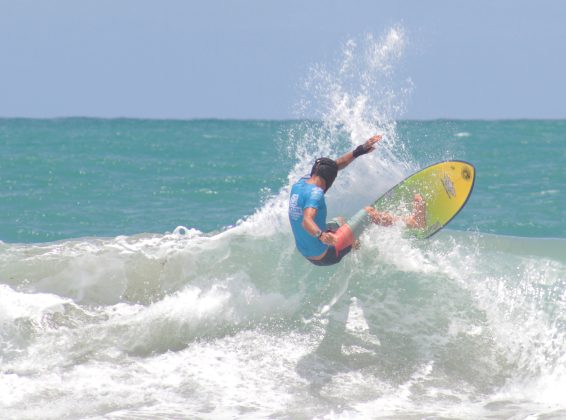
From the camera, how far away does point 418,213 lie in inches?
344

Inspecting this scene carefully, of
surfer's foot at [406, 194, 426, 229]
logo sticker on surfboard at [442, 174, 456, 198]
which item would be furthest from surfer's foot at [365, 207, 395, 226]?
logo sticker on surfboard at [442, 174, 456, 198]

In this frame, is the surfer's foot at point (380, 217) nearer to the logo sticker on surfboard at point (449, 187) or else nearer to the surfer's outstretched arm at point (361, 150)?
the surfer's outstretched arm at point (361, 150)

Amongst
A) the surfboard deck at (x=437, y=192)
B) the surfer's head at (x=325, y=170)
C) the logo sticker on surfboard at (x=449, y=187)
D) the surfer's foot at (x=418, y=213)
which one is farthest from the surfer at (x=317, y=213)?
the logo sticker on surfboard at (x=449, y=187)

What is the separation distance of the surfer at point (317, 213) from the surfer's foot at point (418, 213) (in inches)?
23.5

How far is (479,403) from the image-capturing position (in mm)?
6969

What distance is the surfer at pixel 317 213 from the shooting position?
7.48 m

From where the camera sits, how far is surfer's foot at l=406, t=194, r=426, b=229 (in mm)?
8680

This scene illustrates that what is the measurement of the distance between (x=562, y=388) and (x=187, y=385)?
2878 millimetres

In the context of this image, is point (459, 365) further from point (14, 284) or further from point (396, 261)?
point (14, 284)

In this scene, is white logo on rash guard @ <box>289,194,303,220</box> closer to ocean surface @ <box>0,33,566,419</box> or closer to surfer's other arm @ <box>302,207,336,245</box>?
surfer's other arm @ <box>302,207,336,245</box>

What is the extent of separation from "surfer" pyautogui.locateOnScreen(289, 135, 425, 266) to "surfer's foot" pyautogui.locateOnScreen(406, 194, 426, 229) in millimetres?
598

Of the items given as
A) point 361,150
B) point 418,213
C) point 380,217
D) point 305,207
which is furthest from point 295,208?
point 418,213

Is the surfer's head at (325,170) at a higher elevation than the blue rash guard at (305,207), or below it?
higher

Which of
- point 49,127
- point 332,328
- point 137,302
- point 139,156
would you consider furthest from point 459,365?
point 49,127
